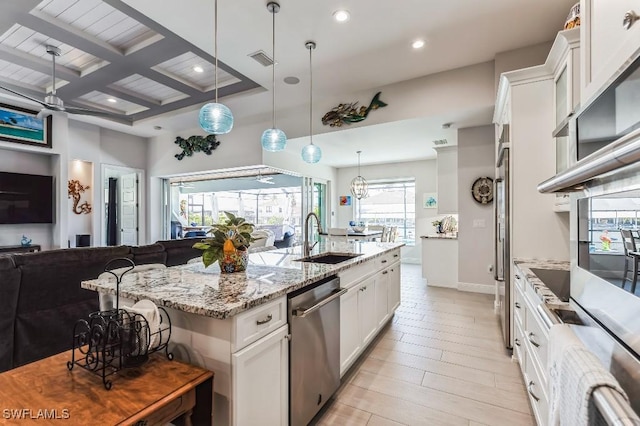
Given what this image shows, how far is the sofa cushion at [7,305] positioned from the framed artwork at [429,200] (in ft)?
23.7

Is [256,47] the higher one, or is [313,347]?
[256,47]

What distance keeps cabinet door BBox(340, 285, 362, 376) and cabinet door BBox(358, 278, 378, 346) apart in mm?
76

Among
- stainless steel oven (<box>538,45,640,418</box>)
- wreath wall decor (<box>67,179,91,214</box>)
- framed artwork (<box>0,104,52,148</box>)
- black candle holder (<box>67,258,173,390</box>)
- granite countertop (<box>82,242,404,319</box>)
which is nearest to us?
stainless steel oven (<box>538,45,640,418</box>)

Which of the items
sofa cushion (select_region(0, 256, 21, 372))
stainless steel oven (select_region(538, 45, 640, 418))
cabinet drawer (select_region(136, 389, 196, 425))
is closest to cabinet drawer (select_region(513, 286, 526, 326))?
stainless steel oven (select_region(538, 45, 640, 418))

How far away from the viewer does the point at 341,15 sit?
2805mm

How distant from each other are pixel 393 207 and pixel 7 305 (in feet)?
25.2

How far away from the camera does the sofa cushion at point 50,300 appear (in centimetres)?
213

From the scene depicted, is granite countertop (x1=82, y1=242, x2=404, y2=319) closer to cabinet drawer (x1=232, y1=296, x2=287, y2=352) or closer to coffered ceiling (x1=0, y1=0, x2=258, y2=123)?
cabinet drawer (x1=232, y1=296, x2=287, y2=352)

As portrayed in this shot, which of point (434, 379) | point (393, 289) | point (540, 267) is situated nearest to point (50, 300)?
point (434, 379)

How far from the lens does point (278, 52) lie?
345 cm

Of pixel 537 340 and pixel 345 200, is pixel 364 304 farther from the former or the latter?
pixel 345 200

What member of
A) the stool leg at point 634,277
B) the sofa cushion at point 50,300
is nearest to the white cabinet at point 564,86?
the stool leg at point 634,277

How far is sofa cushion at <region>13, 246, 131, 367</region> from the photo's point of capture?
83.9 inches

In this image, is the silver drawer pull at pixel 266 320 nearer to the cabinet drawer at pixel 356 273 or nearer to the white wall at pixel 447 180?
the cabinet drawer at pixel 356 273
